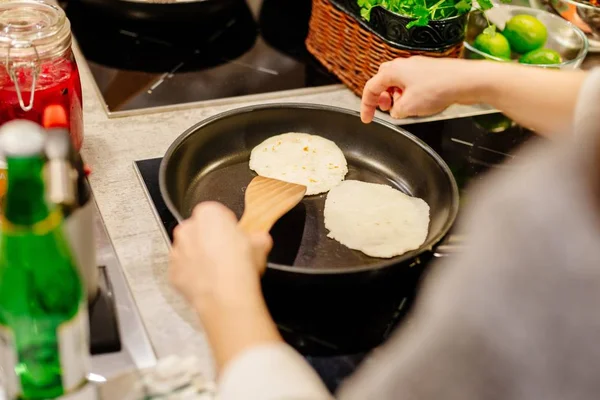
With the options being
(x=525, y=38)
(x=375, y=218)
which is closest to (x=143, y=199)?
(x=375, y=218)

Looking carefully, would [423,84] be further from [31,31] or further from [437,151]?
[31,31]

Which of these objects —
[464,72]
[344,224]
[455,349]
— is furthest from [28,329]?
[464,72]

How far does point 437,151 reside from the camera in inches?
57.2

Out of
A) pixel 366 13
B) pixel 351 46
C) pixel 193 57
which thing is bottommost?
pixel 193 57

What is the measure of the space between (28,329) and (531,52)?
130 cm

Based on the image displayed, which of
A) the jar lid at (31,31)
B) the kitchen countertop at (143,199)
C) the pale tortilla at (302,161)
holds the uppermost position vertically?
the jar lid at (31,31)

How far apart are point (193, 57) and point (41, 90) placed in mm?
637

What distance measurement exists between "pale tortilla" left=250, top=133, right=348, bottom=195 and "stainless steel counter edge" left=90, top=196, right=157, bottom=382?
0.33 meters

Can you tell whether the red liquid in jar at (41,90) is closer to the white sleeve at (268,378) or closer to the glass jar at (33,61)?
the glass jar at (33,61)

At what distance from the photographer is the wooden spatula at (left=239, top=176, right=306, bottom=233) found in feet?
3.54

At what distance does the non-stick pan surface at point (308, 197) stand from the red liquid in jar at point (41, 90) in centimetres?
19

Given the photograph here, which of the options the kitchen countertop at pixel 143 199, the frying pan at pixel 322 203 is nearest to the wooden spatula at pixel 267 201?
the frying pan at pixel 322 203

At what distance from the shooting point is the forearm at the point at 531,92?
3.67 ft

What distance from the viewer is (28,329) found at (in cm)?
73
